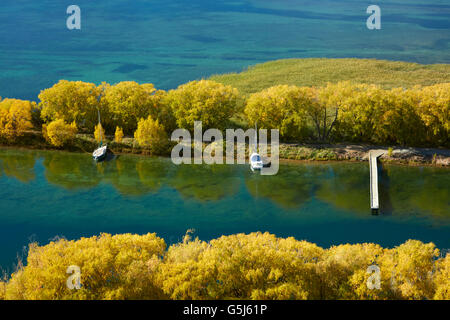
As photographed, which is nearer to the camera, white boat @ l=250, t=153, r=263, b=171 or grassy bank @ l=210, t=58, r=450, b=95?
white boat @ l=250, t=153, r=263, b=171

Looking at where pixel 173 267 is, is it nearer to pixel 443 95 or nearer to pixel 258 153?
pixel 258 153

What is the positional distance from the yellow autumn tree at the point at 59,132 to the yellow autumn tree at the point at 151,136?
719 centimetres

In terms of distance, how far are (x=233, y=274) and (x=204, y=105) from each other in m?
31.2

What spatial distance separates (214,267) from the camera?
25.0 m

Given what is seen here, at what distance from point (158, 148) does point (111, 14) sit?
101 metres

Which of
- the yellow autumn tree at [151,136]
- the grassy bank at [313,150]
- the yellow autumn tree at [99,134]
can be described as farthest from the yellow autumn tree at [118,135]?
the yellow autumn tree at [151,136]

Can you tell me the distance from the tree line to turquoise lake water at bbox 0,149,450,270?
4.81 metres

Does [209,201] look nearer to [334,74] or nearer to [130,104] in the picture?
[130,104]

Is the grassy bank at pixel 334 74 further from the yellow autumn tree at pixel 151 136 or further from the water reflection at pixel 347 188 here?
the water reflection at pixel 347 188

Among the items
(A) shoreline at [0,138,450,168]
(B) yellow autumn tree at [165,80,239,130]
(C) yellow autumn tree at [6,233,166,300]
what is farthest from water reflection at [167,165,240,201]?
(C) yellow autumn tree at [6,233,166,300]

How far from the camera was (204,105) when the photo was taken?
176 ft

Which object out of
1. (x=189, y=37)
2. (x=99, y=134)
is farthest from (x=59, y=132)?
(x=189, y=37)

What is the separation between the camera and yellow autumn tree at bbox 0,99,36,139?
2144 inches

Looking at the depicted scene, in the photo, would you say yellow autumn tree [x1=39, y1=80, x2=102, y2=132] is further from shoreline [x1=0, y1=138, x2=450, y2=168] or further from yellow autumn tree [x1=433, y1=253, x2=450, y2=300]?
yellow autumn tree [x1=433, y1=253, x2=450, y2=300]
